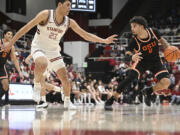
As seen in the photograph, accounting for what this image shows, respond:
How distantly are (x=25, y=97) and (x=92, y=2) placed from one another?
9.55 m

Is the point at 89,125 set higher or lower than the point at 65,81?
lower

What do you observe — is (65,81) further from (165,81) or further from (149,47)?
(165,81)

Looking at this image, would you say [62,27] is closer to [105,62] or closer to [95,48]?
[105,62]

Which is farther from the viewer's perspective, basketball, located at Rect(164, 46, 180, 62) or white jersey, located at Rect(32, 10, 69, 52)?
basketball, located at Rect(164, 46, 180, 62)

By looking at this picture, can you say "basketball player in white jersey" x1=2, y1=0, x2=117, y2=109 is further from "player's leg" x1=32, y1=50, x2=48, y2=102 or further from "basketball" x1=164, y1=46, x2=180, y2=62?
"basketball" x1=164, y1=46, x2=180, y2=62

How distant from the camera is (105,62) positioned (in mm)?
20359

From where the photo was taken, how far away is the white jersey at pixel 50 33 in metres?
5.38

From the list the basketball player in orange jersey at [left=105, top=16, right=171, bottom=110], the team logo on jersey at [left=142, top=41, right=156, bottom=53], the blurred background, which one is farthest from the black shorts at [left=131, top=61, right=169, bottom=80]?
the blurred background

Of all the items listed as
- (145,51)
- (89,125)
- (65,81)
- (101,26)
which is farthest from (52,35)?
(101,26)

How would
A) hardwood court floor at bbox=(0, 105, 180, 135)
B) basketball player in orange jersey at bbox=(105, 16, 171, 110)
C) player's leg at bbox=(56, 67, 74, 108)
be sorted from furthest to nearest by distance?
basketball player in orange jersey at bbox=(105, 16, 171, 110) < player's leg at bbox=(56, 67, 74, 108) < hardwood court floor at bbox=(0, 105, 180, 135)

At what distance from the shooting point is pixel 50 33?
17.9ft

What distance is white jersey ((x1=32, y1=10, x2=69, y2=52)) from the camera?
538cm

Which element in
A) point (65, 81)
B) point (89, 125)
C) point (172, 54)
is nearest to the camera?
point (89, 125)

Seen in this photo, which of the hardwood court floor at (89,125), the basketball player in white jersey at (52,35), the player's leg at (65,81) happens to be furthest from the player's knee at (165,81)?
the hardwood court floor at (89,125)
